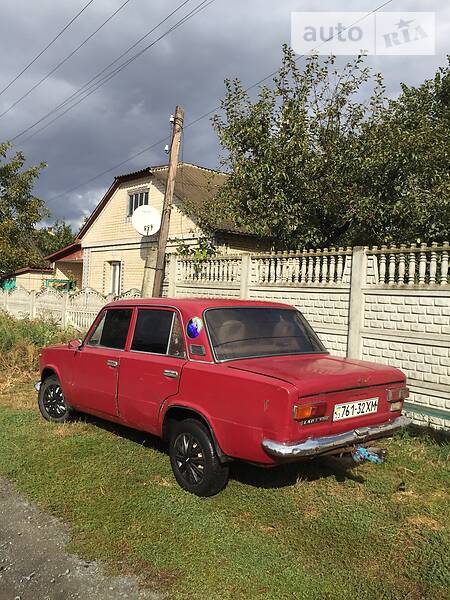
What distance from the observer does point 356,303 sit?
23.2 ft

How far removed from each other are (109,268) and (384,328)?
15.9 metres

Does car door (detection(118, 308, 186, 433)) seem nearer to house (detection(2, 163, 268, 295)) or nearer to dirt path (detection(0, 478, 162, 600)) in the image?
dirt path (detection(0, 478, 162, 600))

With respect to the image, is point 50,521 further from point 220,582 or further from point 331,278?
point 331,278

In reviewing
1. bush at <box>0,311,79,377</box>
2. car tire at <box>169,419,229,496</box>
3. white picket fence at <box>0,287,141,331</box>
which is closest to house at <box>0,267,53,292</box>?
white picket fence at <box>0,287,141,331</box>

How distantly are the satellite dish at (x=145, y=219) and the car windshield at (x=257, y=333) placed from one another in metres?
12.1

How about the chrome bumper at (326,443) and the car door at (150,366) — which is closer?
the chrome bumper at (326,443)

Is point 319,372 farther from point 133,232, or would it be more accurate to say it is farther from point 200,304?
point 133,232

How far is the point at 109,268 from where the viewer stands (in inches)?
821

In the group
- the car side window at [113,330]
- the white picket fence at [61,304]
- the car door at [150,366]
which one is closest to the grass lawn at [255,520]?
the car door at [150,366]

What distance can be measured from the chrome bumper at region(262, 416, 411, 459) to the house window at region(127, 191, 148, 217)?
16.3 metres

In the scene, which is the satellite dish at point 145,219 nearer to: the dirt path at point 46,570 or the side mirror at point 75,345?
the side mirror at point 75,345

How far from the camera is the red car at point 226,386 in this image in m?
3.45

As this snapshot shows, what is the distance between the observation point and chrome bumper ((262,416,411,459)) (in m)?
3.31

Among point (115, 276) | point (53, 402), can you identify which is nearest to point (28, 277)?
point (115, 276)
